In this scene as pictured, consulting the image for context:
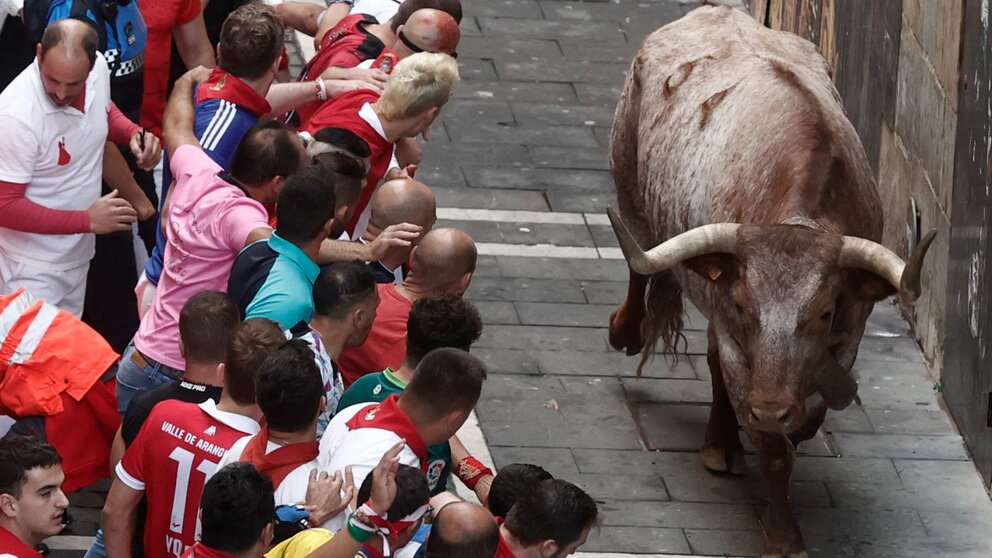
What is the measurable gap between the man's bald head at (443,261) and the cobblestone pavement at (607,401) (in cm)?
161

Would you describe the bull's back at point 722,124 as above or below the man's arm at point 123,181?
below

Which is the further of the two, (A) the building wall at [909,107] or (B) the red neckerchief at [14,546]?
(A) the building wall at [909,107]

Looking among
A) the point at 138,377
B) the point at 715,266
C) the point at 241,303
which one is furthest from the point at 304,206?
the point at 715,266

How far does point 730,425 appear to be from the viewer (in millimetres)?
9156

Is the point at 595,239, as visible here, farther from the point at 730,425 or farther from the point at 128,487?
the point at 128,487

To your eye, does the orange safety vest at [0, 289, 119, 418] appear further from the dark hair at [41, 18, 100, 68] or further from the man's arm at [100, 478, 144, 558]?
the dark hair at [41, 18, 100, 68]

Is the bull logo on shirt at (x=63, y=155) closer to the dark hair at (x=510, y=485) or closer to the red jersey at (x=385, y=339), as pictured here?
the red jersey at (x=385, y=339)

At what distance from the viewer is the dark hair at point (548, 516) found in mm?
5695

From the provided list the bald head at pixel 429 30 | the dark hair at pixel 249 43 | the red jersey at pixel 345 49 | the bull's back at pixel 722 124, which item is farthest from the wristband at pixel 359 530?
the bald head at pixel 429 30

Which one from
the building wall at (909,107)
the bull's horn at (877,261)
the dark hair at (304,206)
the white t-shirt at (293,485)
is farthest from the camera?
the building wall at (909,107)

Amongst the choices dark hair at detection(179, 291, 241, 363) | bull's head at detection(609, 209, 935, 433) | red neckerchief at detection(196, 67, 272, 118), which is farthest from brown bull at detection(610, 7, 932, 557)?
dark hair at detection(179, 291, 241, 363)

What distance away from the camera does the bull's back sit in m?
8.72

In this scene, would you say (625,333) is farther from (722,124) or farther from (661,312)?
(722,124)

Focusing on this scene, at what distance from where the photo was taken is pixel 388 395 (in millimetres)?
6578
